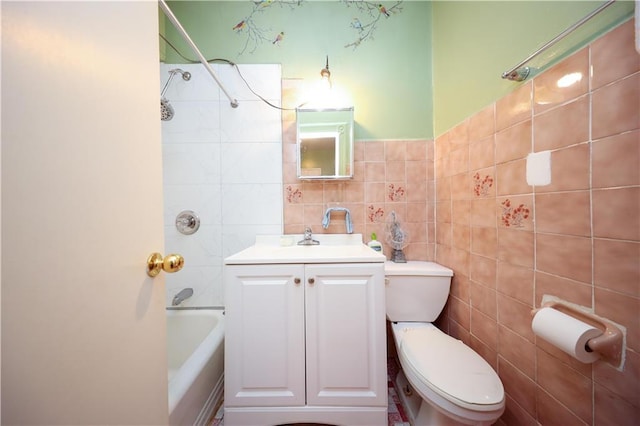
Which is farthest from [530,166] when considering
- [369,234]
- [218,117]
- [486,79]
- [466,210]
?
[218,117]

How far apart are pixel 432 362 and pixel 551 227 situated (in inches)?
25.7

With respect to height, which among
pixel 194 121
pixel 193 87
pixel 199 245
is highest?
pixel 193 87

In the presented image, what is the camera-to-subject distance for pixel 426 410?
3.04 feet

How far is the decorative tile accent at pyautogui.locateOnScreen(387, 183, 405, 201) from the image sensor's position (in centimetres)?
140

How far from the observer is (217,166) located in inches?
54.7

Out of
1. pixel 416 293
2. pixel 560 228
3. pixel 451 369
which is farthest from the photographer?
pixel 416 293

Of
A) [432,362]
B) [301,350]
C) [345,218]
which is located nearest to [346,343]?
Result: [301,350]

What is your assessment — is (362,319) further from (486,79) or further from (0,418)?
(486,79)

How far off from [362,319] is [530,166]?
0.88 m

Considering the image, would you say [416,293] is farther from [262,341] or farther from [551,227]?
[262,341]

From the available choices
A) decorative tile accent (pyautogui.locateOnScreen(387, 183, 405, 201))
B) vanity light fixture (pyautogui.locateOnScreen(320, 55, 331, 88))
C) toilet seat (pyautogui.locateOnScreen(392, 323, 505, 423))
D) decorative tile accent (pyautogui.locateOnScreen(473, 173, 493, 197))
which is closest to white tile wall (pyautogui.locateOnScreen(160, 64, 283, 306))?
vanity light fixture (pyautogui.locateOnScreen(320, 55, 331, 88))

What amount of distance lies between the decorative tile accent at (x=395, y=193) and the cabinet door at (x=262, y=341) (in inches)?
33.0

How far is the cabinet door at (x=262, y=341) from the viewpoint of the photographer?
3.12 feet

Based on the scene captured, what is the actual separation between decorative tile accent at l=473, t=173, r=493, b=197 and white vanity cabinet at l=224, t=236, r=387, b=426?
0.61 m
